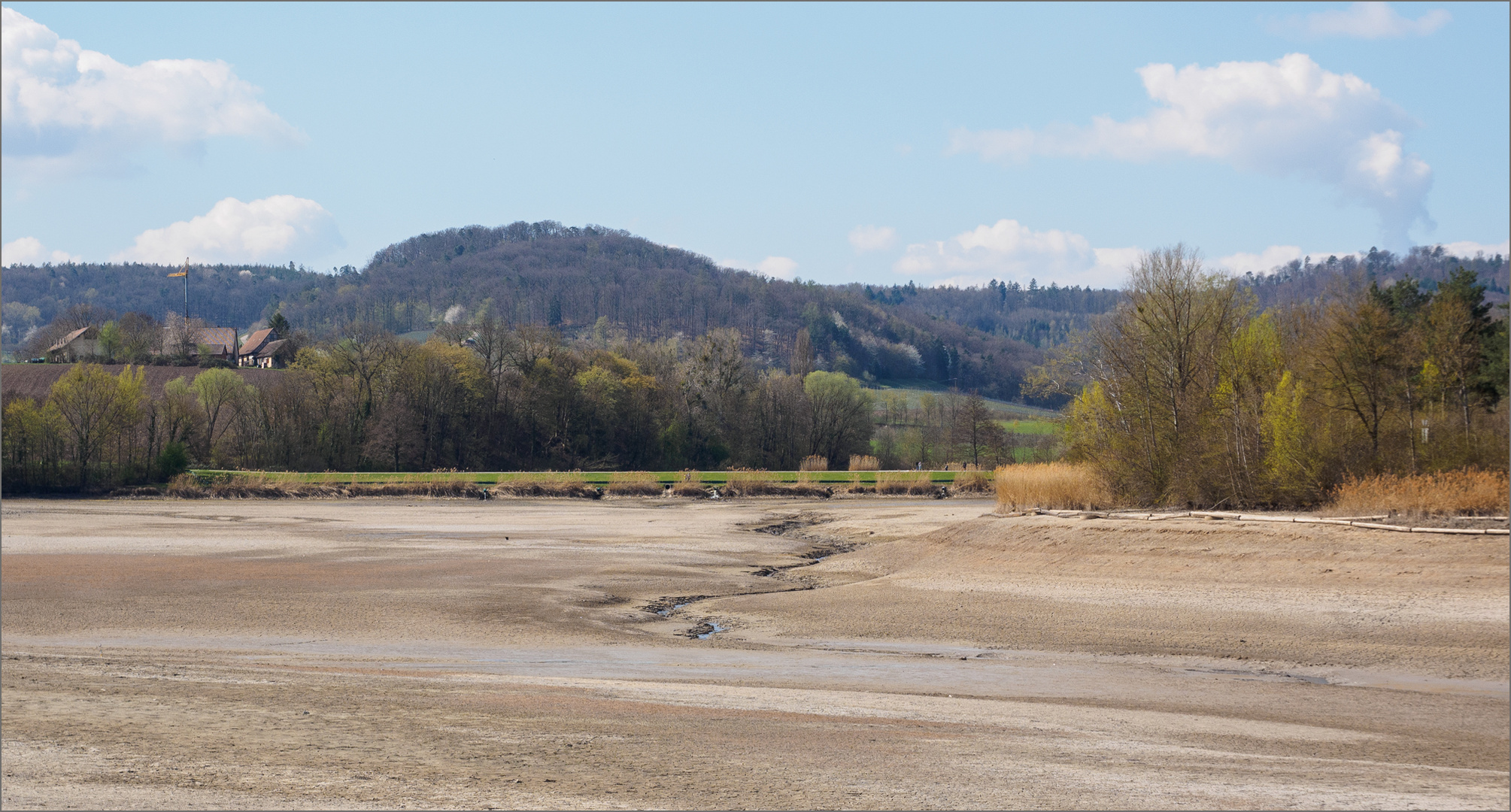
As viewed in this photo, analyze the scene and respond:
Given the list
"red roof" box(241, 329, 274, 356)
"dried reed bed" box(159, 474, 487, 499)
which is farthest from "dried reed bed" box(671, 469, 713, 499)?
"red roof" box(241, 329, 274, 356)

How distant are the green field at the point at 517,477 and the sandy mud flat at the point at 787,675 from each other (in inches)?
1471

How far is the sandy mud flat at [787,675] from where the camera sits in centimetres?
938

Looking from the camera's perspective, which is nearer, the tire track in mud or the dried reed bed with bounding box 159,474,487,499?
the tire track in mud

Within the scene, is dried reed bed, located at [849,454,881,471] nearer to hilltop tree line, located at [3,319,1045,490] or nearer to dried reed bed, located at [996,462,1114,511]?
hilltop tree line, located at [3,319,1045,490]

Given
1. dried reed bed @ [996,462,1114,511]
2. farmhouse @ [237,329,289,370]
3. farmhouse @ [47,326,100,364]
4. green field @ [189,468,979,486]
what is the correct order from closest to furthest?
dried reed bed @ [996,462,1114,511], green field @ [189,468,979,486], farmhouse @ [47,326,100,364], farmhouse @ [237,329,289,370]

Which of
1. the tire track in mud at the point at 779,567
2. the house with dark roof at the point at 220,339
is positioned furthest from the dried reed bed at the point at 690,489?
the house with dark roof at the point at 220,339

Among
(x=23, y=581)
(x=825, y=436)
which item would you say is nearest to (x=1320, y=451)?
(x=23, y=581)

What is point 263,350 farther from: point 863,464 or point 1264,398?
point 1264,398

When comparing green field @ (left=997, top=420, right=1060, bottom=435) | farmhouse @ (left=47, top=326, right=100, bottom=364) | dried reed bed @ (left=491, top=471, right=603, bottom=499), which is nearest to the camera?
dried reed bed @ (left=491, top=471, right=603, bottom=499)

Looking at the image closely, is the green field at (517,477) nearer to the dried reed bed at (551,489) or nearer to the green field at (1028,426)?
the dried reed bed at (551,489)

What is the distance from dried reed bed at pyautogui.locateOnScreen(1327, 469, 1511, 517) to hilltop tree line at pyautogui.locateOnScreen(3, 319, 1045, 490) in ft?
174

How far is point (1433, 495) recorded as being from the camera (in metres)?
22.6

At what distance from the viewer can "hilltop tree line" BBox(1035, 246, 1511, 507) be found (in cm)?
2769

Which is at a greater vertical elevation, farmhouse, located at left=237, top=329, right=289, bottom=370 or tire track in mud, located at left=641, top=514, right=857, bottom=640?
farmhouse, located at left=237, top=329, right=289, bottom=370
